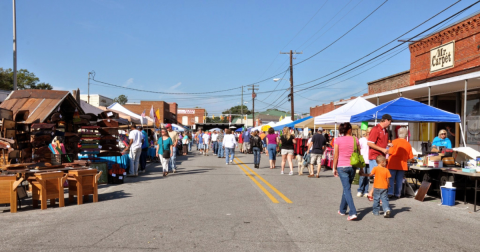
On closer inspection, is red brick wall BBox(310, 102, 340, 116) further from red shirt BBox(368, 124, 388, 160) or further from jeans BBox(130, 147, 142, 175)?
red shirt BBox(368, 124, 388, 160)

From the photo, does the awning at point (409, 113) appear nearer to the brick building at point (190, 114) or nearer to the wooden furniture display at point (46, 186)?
the wooden furniture display at point (46, 186)

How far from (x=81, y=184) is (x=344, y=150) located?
571 cm

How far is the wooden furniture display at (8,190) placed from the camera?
307 inches

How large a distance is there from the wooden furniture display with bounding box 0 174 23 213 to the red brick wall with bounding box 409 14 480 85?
18.6 meters

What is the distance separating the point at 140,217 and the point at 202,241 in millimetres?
2080

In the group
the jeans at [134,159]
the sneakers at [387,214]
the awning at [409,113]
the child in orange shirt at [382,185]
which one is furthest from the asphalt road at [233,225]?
the jeans at [134,159]

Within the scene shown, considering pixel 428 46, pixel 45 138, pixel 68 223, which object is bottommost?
pixel 68 223

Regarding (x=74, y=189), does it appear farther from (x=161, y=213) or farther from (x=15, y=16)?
(x=15, y=16)

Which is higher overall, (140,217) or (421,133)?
(421,133)

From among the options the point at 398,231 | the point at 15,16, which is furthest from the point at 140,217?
the point at 15,16

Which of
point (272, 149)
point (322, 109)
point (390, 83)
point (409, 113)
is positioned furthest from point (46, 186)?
point (322, 109)

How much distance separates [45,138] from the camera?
10.8 meters

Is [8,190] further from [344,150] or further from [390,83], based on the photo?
[390,83]

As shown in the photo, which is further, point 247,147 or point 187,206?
point 247,147
